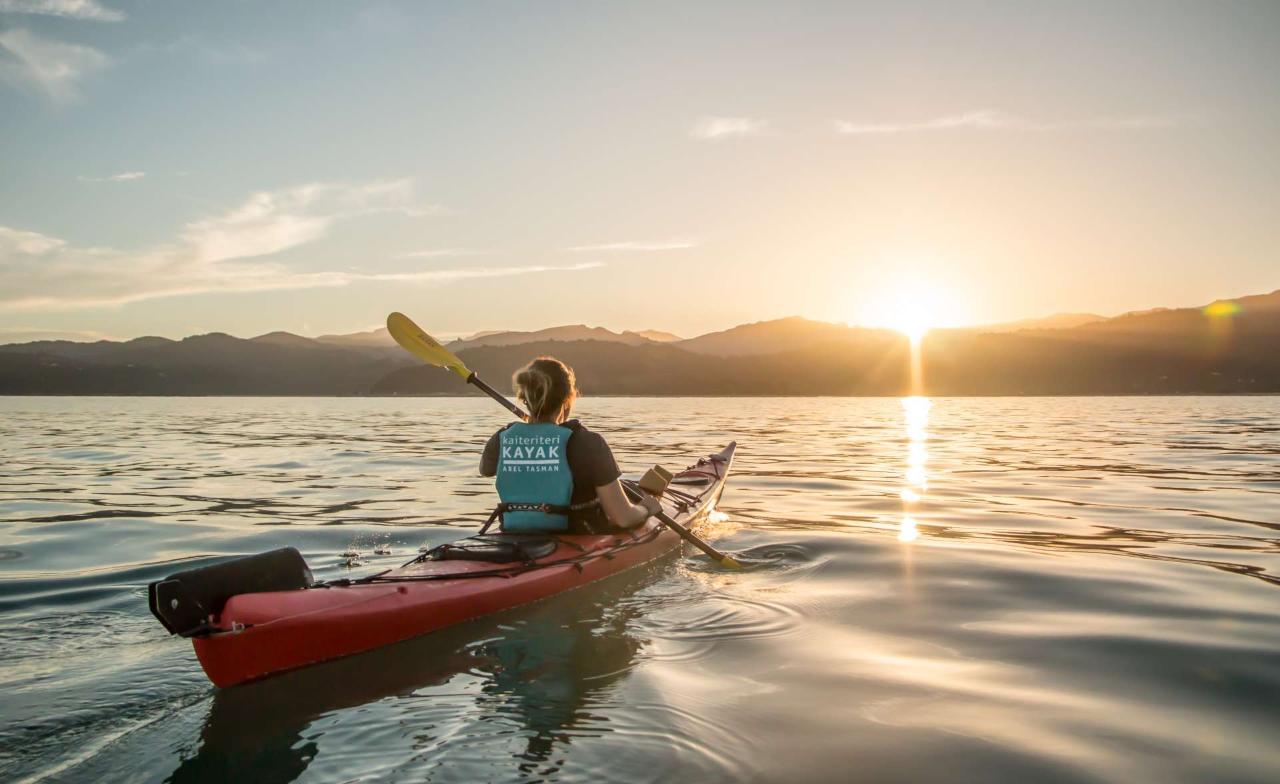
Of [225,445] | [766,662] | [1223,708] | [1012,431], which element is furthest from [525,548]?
[1012,431]

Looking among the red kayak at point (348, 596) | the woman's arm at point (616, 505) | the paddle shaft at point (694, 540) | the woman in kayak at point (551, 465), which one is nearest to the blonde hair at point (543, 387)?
the woman in kayak at point (551, 465)

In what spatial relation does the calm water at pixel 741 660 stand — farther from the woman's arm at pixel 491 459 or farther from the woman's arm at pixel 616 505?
the woman's arm at pixel 491 459

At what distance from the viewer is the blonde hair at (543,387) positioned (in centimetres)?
666

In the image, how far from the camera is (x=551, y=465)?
6816 mm

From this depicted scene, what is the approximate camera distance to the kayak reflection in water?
12.4 feet

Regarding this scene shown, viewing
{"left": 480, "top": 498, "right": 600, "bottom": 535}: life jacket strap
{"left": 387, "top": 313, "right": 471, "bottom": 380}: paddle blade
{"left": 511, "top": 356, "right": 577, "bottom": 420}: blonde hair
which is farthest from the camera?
{"left": 387, "top": 313, "right": 471, "bottom": 380}: paddle blade

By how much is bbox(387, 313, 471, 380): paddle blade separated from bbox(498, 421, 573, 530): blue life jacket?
3543 mm

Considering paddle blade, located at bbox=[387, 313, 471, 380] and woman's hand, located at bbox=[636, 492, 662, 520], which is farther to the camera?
paddle blade, located at bbox=[387, 313, 471, 380]

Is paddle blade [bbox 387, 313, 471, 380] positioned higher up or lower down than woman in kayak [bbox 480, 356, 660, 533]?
higher up

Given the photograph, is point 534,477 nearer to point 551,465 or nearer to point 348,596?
point 551,465

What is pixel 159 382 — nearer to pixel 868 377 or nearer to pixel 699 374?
pixel 699 374

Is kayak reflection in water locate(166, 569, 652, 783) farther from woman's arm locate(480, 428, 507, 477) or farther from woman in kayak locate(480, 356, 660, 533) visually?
woman's arm locate(480, 428, 507, 477)

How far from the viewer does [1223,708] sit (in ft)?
14.4

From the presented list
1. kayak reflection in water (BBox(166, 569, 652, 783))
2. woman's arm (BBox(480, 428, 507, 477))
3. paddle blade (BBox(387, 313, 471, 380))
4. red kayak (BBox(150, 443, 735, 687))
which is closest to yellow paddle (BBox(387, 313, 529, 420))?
paddle blade (BBox(387, 313, 471, 380))
